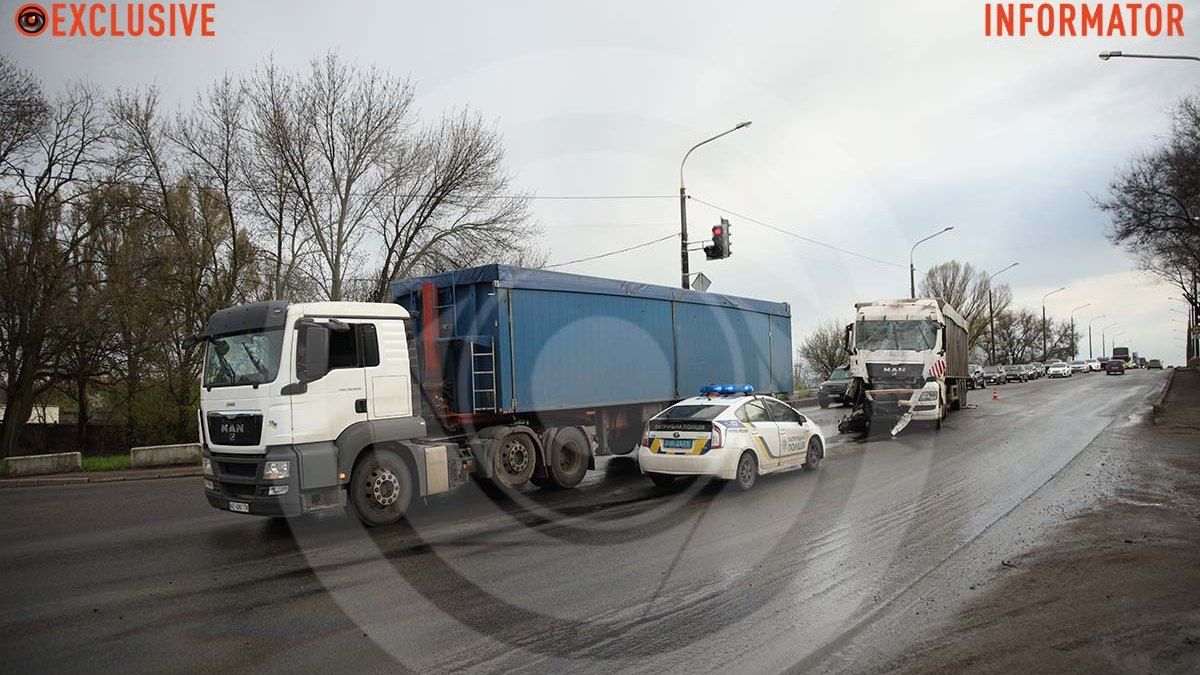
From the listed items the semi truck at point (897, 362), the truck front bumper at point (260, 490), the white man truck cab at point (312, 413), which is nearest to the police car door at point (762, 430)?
the white man truck cab at point (312, 413)

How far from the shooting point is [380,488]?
354 inches

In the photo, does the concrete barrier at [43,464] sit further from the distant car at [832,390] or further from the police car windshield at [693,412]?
the distant car at [832,390]

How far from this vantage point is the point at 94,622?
5.67 metres

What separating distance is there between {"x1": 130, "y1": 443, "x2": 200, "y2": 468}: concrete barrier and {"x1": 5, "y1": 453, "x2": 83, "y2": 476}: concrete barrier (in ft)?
3.82

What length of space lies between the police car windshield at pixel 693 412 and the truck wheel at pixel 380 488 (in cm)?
390

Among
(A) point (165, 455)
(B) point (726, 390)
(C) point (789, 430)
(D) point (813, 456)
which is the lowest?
(A) point (165, 455)

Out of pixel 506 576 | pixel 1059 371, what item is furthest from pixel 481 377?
pixel 1059 371

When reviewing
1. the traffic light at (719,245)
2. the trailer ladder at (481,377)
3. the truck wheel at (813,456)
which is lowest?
the truck wheel at (813,456)

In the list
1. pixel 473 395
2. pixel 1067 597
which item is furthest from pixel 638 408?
pixel 1067 597

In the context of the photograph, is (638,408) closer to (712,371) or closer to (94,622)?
(712,371)

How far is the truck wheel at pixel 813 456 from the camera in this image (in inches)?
482

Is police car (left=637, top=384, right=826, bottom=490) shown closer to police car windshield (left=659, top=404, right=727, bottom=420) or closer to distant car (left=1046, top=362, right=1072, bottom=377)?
police car windshield (left=659, top=404, right=727, bottom=420)

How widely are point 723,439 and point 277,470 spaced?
18.5ft

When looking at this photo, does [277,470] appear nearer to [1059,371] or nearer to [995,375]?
[995,375]
